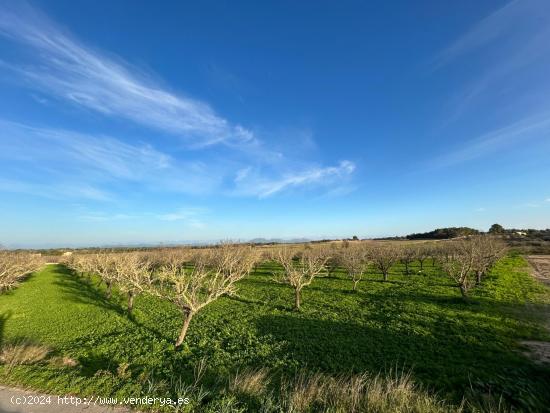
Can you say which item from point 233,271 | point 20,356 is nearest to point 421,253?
point 233,271

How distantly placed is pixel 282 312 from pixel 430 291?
19.9 metres

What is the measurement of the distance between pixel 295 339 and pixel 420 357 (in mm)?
7925

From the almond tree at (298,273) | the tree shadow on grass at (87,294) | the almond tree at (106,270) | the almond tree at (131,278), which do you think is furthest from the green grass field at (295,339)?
the almond tree at (106,270)

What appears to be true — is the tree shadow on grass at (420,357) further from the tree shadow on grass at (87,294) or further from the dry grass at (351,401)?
the tree shadow on grass at (87,294)

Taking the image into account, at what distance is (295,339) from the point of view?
68.7 feet

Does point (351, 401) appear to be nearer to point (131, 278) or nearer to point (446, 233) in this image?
point (131, 278)

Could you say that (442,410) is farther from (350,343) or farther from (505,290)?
(505,290)

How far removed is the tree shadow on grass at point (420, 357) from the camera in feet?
45.2

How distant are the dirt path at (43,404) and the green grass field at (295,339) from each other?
529mm

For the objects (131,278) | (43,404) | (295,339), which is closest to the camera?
(43,404)

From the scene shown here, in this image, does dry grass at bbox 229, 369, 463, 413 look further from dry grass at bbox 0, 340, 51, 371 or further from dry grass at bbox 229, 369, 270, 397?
dry grass at bbox 0, 340, 51, 371

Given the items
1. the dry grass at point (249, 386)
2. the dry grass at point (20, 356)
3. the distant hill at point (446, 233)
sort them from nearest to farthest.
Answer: the dry grass at point (249, 386) < the dry grass at point (20, 356) < the distant hill at point (446, 233)

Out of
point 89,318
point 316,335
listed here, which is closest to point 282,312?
point 316,335

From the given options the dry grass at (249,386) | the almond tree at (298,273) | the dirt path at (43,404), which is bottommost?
the dirt path at (43,404)
